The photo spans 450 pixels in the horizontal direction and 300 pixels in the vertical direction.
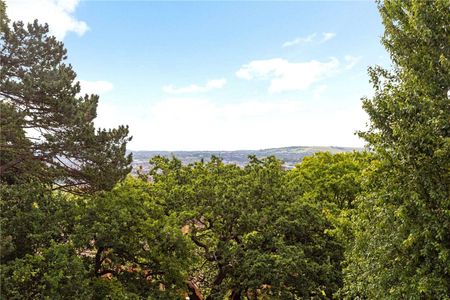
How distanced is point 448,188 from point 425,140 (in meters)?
1.77

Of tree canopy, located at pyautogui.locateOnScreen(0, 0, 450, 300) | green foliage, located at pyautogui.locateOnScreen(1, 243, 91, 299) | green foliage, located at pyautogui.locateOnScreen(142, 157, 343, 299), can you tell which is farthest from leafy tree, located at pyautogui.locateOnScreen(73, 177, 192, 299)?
green foliage, located at pyautogui.locateOnScreen(142, 157, 343, 299)

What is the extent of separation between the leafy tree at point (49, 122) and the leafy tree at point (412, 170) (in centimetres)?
1019

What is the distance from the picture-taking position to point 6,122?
44.0ft

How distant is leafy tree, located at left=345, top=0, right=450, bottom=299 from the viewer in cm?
1182

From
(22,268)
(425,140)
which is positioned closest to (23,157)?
(22,268)

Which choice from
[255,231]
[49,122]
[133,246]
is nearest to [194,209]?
[255,231]

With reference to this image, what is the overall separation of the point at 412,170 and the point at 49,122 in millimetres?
13402

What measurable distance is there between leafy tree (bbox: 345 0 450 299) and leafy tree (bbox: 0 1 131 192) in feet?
33.4

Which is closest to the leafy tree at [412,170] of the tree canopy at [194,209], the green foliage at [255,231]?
the tree canopy at [194,209]

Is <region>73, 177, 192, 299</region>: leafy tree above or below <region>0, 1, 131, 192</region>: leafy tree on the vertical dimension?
below

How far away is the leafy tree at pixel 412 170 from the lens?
465 inches

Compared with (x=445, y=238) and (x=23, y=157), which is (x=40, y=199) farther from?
(x=445, y=238)

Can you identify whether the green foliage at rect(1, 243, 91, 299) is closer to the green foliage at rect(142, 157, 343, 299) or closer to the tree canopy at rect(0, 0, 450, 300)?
the tree canopy at rect(0, 0, 450, 300)

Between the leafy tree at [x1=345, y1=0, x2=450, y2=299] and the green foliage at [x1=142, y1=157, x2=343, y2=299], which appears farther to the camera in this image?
the green foliage at [x1=142, y1=157, x2=343, y2=299]
